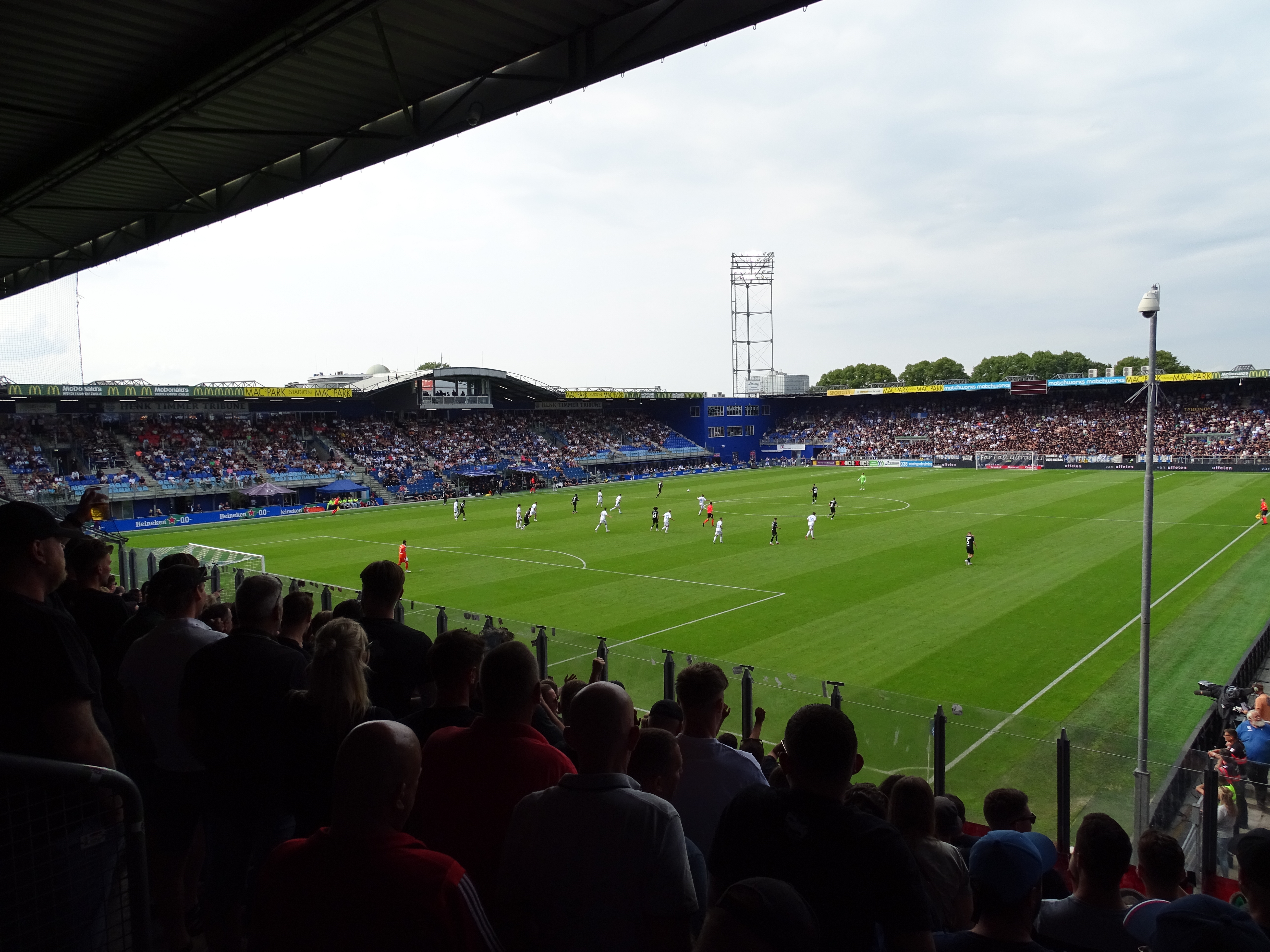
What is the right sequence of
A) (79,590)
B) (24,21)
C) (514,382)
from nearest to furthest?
(79,590) → (24,21) → (514,382)

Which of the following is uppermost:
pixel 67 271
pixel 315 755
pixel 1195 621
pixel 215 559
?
pixel 67 271

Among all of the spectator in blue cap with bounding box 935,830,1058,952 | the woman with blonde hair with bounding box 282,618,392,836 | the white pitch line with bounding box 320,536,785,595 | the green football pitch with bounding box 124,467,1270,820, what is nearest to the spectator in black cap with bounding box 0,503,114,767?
the woman with blonde hair with bounding box 282,618,392,836

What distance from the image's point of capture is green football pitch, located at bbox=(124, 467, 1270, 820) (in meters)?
10.1

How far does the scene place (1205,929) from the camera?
9.60ft

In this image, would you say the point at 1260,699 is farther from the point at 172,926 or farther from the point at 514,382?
the point at 514,382

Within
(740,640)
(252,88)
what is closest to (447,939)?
(252,88)

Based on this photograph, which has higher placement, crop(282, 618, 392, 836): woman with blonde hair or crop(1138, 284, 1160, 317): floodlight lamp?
crop(1138, 284, 1160, 317): floodlight lamp

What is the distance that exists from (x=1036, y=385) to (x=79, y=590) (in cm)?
8277

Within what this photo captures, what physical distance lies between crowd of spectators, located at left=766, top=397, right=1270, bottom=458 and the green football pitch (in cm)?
2232

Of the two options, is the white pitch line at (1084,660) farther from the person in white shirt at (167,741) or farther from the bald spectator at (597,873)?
the person in white shirt at (167,741)

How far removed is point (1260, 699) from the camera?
10258 mm

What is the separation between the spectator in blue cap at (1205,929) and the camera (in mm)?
2887

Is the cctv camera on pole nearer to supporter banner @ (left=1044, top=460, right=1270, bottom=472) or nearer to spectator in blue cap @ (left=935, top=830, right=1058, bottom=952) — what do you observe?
spectator in blue cap @ (left=935, top=830, right=1058, bottom=952)

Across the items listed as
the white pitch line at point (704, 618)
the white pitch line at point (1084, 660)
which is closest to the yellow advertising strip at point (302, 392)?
the white pitch line at point (704, 618)
